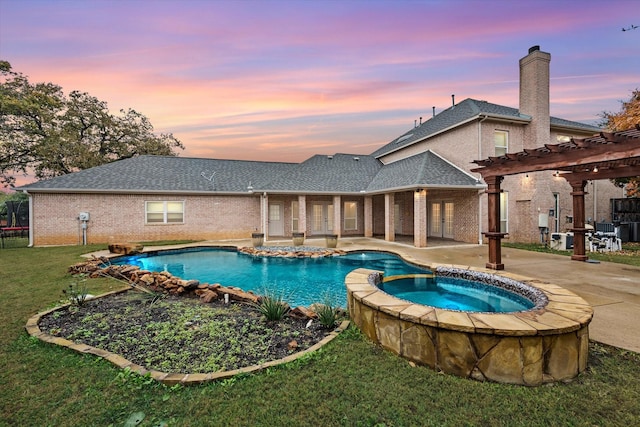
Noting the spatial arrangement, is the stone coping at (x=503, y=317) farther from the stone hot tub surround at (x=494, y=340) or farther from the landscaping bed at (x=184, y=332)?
the landscaping bed at (x=184, y=332)

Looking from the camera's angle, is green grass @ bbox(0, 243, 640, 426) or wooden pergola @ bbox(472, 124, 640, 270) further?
wooden pergola @ bbox(472, 124, 640, 270)

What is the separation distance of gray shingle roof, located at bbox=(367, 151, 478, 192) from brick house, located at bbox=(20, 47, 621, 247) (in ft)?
0.22

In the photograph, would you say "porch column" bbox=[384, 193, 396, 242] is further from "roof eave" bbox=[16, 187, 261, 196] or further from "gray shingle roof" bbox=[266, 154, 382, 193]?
"roof eave" bbox=[16, 187, 261, 196]

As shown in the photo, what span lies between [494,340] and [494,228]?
5852mm

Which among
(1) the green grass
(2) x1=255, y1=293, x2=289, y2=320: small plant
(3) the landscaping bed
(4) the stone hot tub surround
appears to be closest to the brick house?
(2) x1=255, y1=293, x2=289, y2=320: small plant

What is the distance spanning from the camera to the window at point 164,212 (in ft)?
50.5

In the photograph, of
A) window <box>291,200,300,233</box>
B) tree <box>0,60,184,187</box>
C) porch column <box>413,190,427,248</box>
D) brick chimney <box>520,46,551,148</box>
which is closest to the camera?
porch column <box>413,190,427,248</box>

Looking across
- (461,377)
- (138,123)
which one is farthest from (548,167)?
(138,123)

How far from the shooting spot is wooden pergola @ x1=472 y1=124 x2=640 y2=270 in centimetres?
496

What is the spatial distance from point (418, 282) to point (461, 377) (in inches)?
157

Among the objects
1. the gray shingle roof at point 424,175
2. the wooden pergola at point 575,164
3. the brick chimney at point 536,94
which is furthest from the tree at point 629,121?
the gray shingle roof at point 424,175

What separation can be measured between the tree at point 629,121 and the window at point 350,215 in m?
13.9

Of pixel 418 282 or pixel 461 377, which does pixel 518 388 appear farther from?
pixel 418 282

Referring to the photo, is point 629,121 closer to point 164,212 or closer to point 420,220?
point 420,220
